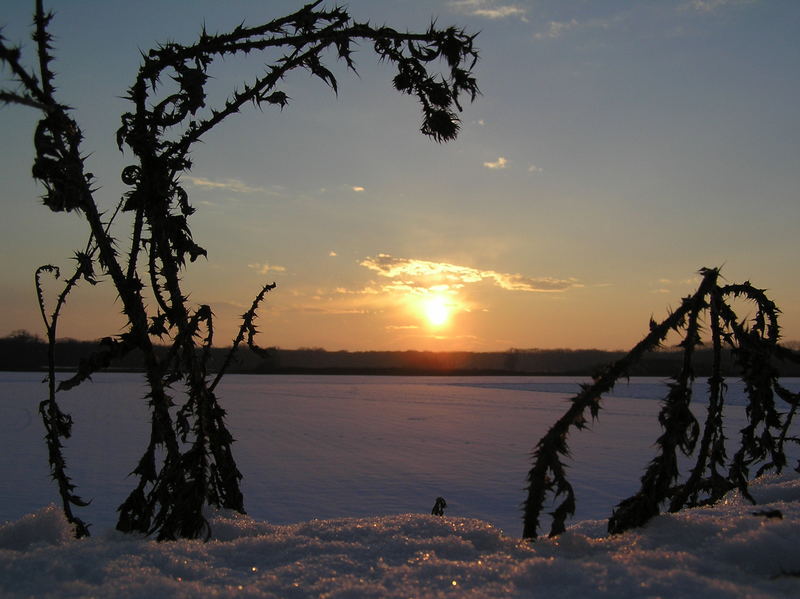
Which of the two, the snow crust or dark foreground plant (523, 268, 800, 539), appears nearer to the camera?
the snow crust

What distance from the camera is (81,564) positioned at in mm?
1377

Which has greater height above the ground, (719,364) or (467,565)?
(719,364)

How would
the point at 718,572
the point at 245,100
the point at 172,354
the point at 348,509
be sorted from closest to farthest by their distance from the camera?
the point at 718,572 < the point at 172,354 < the point at 245,100 < the point at 348,509

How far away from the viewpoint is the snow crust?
4.02 feet

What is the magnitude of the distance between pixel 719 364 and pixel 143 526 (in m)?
1.80

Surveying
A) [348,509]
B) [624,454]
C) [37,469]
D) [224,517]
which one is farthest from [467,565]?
[624,454]

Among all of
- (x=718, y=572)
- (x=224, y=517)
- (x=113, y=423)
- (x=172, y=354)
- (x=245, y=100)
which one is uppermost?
(x=245, y=100)

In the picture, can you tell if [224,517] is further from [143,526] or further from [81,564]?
[81,564]

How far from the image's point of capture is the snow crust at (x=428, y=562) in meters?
1.23

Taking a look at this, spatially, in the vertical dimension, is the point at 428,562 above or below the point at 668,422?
below

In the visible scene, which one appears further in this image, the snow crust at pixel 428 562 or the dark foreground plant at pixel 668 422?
the dark foreground plant at pixel 668 422

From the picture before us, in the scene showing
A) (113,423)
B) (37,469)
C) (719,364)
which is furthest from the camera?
(113,423)

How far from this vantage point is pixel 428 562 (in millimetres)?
1391

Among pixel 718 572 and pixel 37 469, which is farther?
pixel 37 469
